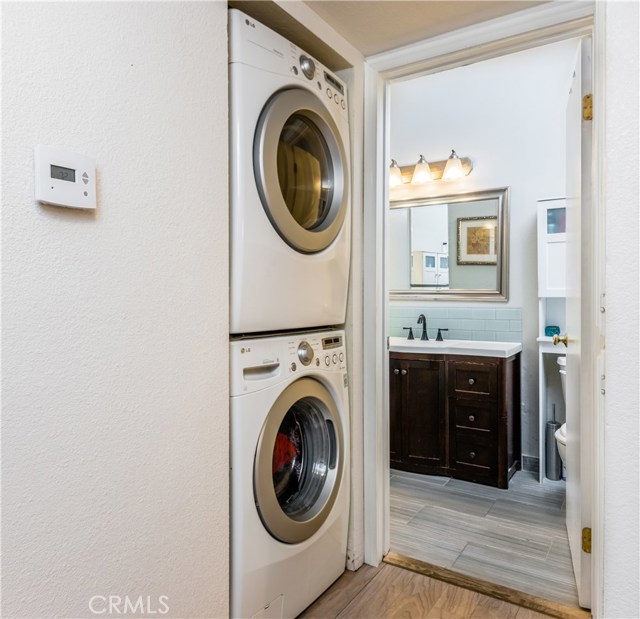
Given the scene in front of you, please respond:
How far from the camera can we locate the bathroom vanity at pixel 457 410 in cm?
301

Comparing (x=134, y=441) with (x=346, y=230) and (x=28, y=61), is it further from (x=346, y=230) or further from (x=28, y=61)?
(x=346, y=230)

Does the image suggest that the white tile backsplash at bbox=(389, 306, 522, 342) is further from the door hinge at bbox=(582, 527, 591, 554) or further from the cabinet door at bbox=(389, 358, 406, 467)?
the door hinge at bbox=(582, 527, 591, 554)

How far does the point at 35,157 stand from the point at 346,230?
1229 millimetres

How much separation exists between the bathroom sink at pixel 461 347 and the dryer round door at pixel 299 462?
1.40 metres

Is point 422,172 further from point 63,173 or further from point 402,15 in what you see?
point 63,173

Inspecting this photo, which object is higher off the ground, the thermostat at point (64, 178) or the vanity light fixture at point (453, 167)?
the vanity light fixture at point (453, 167)

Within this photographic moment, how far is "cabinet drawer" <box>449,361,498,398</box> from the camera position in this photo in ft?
9.88

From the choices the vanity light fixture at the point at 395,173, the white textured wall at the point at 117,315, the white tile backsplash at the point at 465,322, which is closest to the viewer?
the white textured wall at the point at 117,315

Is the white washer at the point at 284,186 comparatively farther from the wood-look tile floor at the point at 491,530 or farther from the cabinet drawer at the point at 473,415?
the cabinet drawer at the point at 473,415

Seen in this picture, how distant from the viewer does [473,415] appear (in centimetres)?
307

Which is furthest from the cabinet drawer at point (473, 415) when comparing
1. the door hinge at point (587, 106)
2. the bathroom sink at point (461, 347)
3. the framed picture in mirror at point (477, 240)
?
the door hinge at point (587, 106)

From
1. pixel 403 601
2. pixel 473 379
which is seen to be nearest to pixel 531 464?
pixel 473 379

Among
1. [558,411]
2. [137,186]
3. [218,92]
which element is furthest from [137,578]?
[558,411]

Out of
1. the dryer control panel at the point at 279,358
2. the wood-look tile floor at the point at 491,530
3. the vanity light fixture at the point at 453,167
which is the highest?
the vanity light fixture at the point at 453,167
